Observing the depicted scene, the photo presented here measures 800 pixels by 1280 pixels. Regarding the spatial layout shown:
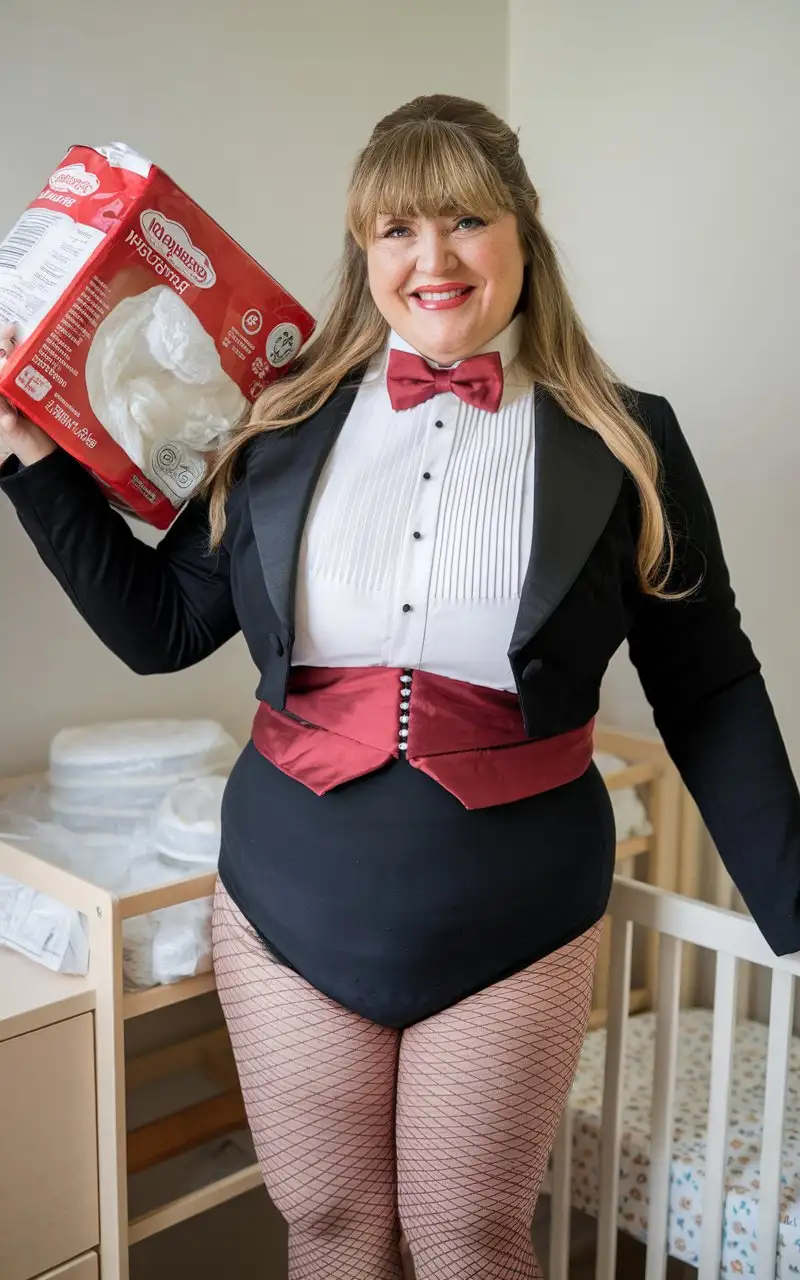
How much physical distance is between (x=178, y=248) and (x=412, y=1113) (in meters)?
0.84

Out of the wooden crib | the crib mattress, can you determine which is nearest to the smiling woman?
the wooden crib

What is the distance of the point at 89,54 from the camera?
1500 millimetres

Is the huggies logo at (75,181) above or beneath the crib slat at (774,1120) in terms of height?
above

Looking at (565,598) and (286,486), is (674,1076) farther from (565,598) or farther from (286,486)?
(286,486)

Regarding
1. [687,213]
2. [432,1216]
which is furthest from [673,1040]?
[687,213]

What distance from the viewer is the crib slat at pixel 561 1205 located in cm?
145

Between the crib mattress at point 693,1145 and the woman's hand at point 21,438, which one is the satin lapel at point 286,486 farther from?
the crib mattress at point 693,1145

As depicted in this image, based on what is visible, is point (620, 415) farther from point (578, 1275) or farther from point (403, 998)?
point (578, 1275)

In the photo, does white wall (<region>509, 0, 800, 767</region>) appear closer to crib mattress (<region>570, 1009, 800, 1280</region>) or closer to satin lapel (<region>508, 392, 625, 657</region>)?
crib mattress (<region>570, 1009, 800, 1280</region>)

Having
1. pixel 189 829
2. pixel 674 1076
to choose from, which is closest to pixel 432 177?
pixel 189 829

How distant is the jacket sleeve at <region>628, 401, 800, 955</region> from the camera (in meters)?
1.13

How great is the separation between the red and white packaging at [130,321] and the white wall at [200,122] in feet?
1.49

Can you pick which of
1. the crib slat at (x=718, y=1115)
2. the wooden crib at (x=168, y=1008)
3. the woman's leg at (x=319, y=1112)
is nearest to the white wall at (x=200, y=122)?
the wooden crib at (x=168, y=1008)

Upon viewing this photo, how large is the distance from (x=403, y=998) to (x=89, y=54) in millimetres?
1255
